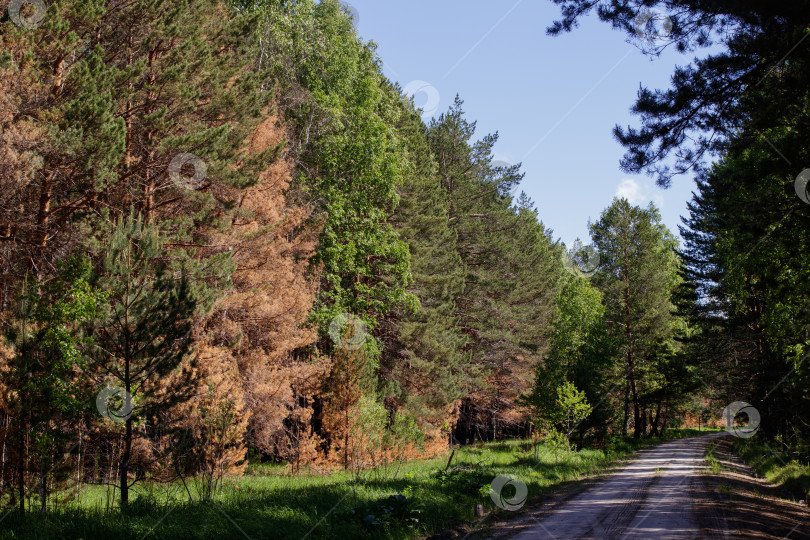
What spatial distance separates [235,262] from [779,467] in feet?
62.3

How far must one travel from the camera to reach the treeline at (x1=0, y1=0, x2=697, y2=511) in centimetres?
980

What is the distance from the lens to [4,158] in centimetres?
1122

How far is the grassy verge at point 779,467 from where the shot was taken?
1404 cm

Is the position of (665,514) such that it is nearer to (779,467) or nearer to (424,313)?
(779,467)

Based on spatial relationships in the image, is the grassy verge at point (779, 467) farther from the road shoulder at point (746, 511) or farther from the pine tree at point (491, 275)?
the pine tree at point (491, 275)

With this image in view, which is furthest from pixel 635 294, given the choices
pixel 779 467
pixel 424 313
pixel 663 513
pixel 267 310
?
pixel 663 513

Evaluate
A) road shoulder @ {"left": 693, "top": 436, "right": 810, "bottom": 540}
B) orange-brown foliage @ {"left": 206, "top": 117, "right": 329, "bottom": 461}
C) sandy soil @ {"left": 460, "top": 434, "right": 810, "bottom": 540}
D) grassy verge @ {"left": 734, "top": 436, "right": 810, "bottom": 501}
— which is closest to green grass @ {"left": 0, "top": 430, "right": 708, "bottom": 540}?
sandy soil @ {"left": 460, "top": 434, "right": 810, "bottom": 540}

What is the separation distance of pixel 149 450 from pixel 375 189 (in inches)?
574

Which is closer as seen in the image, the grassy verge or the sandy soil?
the sandy soil

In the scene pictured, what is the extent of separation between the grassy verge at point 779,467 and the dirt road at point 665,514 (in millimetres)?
862

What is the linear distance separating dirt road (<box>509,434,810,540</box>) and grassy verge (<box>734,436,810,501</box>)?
0.86 m

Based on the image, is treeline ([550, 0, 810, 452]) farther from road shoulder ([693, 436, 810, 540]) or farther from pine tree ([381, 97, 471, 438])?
pine tree ([381, 97, 471, 438])

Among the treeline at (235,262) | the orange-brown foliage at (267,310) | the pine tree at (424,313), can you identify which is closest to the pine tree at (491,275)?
the treeline at (235,262)

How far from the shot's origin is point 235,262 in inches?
640
